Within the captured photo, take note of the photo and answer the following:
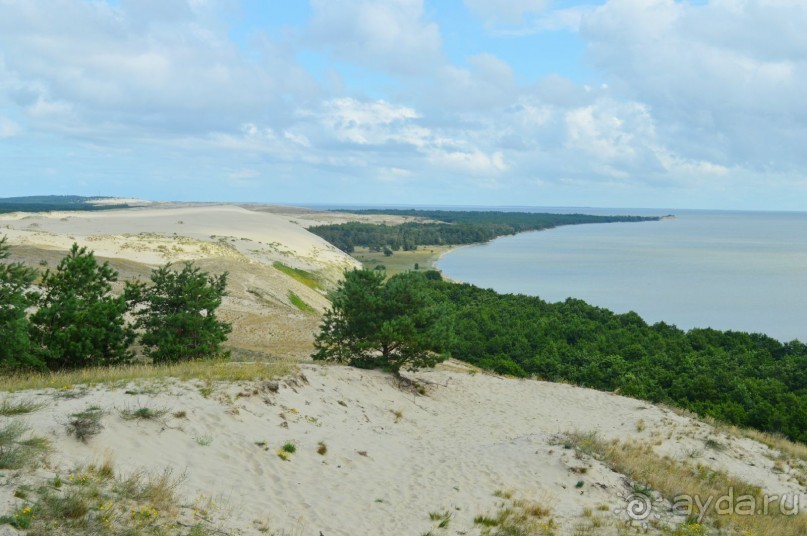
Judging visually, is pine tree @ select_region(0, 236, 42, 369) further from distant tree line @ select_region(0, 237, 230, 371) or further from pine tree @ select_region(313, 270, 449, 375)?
pine tree @ select_region(313, 270, 449, 375)

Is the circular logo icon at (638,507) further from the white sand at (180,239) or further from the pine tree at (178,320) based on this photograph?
the white sand at (180,239)

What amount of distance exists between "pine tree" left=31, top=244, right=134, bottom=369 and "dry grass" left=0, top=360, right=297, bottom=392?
1067 millimetres

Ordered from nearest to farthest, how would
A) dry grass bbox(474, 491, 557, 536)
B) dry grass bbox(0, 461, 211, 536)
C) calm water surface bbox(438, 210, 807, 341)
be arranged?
dry grass bbox(0, 461, 211, 536), dry grass bbox(474, 491, 557, 536), calm water surface bbox(438, 210, 807, 341)

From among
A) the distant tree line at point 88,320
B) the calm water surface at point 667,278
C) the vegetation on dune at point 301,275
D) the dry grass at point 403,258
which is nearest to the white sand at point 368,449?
the distant tree line at point 88,320

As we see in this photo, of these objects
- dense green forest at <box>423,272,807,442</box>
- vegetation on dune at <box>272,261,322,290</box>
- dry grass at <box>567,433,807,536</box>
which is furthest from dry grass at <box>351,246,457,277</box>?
dry grass at <box>567,433,807,536</box>

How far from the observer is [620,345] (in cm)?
3881

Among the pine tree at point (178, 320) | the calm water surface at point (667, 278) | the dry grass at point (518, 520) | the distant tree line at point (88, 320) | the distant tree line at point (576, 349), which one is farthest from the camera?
the calm water surface at point (667, 278)

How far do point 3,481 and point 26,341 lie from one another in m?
8.68

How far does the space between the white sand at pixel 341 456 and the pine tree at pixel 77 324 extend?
4.91 metres

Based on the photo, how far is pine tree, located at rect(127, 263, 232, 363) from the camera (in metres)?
18.6

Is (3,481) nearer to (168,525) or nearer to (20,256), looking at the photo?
(168,525)

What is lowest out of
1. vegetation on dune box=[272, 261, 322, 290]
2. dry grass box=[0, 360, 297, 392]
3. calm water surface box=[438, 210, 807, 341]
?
calm water surface box=[438, 210, 807, 341]

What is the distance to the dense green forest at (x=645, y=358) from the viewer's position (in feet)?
89.4

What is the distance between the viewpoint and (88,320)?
17125 millimetres
